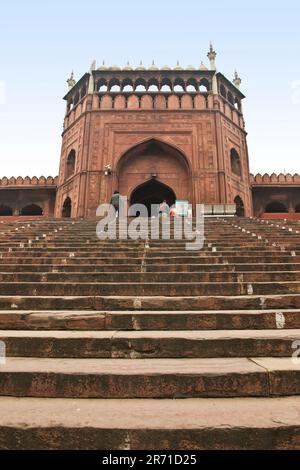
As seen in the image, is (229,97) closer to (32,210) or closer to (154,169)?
(154,169)

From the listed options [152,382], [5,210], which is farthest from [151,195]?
[152,382]

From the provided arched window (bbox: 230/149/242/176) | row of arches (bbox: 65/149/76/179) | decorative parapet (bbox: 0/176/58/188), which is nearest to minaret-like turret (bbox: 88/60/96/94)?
row of arches (bbox: 65/149/76/179)

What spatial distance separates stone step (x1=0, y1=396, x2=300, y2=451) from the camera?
1.50 meters

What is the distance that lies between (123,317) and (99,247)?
334cm

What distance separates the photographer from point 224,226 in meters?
8.76

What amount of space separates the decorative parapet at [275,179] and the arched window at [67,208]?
34.8 ft

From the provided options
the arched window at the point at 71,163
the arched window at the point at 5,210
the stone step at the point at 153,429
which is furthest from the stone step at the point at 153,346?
the arched window at the point at 5,210

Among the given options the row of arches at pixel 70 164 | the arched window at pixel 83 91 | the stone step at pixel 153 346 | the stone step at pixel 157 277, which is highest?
the arched window at pixel 83 91

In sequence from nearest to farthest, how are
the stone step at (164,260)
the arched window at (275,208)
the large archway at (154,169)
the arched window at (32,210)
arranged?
the stone step at (164,260) < the large archway at (154,169) < the arched window at (275,208) < the arched window at (32,210)

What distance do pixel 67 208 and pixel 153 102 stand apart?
24.7ft

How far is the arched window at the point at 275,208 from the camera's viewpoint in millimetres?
19291

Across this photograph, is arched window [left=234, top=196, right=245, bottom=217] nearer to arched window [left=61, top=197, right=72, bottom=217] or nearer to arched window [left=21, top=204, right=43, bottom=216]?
arched window [left=61, top=197, right=72, bottom=217]

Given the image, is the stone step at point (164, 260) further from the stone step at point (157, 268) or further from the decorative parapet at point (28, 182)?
the decorative parapet at point (28, 182)
